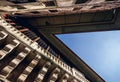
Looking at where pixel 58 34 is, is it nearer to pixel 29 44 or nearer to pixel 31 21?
pixel 31 21

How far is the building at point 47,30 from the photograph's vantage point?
9.27 m

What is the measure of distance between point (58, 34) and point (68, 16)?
9.06 feet

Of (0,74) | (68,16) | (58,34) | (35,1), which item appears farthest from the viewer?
(58,34)

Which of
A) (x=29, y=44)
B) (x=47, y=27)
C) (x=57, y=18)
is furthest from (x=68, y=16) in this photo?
(x=29, y=44)

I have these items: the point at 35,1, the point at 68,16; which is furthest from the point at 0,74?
the point at 68,16

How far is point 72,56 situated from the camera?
2212 centimetres

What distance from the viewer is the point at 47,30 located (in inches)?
900

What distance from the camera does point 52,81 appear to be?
10258mm

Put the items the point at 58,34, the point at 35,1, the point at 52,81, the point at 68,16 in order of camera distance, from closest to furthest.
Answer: the point at 52,81, the point at 35,1, the point at 68,16, the point at 58,34

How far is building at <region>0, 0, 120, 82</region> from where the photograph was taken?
9266mm

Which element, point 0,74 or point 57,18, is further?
point 57,18

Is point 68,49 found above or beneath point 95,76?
above

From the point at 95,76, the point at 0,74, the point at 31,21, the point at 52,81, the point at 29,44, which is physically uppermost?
the point at 0,74

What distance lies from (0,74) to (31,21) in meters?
15.5
